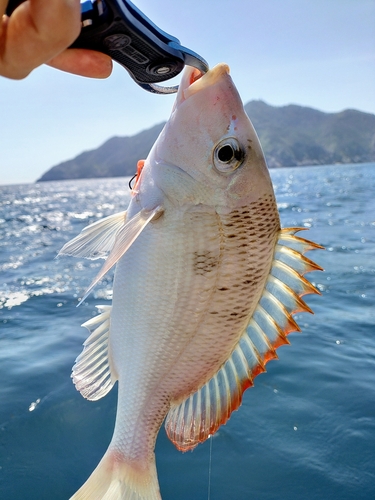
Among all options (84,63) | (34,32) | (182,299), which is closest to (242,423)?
(182,299)

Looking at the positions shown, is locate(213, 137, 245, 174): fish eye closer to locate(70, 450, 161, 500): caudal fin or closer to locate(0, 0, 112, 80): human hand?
locate(0, 0, 112, 80): human hand

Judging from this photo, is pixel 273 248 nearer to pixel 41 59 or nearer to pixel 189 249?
pixel 189 249

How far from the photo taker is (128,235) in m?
1.94

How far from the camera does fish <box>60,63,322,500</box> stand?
7.13 feet

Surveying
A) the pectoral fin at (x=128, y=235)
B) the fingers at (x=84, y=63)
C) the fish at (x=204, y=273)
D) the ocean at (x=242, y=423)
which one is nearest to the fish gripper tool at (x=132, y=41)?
the fingers at (x=84, y=63)

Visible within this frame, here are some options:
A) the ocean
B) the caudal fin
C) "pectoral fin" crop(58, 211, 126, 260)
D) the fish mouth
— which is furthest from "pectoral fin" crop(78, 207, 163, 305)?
the ocean

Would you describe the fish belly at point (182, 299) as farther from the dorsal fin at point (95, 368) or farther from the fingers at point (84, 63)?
the fingers at point (84, 63)

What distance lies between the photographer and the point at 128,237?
1921mm

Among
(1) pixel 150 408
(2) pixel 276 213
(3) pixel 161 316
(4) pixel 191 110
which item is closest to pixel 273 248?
(2) pixel 276 213

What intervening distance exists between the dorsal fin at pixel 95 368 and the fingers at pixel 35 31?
1.51m

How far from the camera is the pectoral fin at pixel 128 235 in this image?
70.6 inches

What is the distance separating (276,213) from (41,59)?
54.6 inches

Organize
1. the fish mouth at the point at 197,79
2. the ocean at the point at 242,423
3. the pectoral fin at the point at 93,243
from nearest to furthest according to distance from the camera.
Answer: the fish mouth at the point at 197,79, the pectoral fin at the point at 93,243, the ocean at the point at 242,423

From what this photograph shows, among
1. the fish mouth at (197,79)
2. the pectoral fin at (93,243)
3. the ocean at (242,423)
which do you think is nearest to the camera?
the fish mouth at (197,79)
